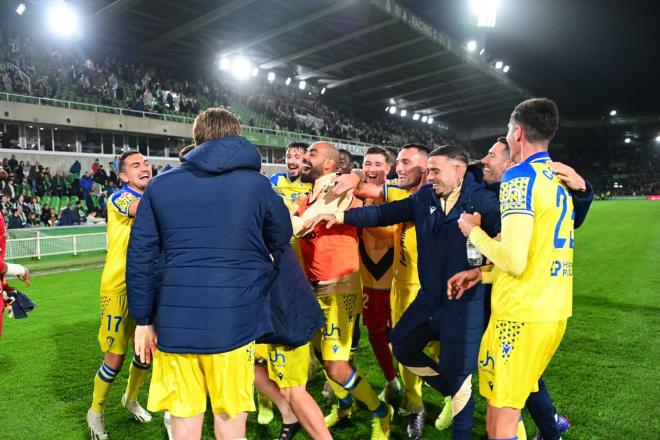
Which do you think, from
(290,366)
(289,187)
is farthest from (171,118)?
(290,366)

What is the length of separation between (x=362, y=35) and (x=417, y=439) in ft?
95.8

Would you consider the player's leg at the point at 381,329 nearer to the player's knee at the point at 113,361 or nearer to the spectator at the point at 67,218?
the player's knee at the point at 113,361

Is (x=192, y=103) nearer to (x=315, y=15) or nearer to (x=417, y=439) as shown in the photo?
(x=315, y=15)

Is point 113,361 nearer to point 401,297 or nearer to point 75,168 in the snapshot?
point 401,297

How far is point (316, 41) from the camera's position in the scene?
100ft

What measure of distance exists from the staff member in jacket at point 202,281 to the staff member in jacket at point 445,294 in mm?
1307

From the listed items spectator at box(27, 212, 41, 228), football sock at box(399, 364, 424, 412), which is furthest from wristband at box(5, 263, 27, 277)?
spectator at box(27, 212, 41, 228)

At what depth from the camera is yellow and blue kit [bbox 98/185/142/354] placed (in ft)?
12.3

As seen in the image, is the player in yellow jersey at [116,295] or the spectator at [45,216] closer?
the player in yellow jersey at [116,295]

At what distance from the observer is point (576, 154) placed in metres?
65.6

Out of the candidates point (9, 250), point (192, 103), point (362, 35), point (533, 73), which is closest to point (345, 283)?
point (9, 250)

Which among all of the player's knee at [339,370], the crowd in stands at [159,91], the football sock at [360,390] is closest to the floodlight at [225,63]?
the crowd in stands at [159,91]

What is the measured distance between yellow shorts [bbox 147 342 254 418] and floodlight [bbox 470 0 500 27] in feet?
130

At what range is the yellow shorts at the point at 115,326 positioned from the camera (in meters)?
3.76
